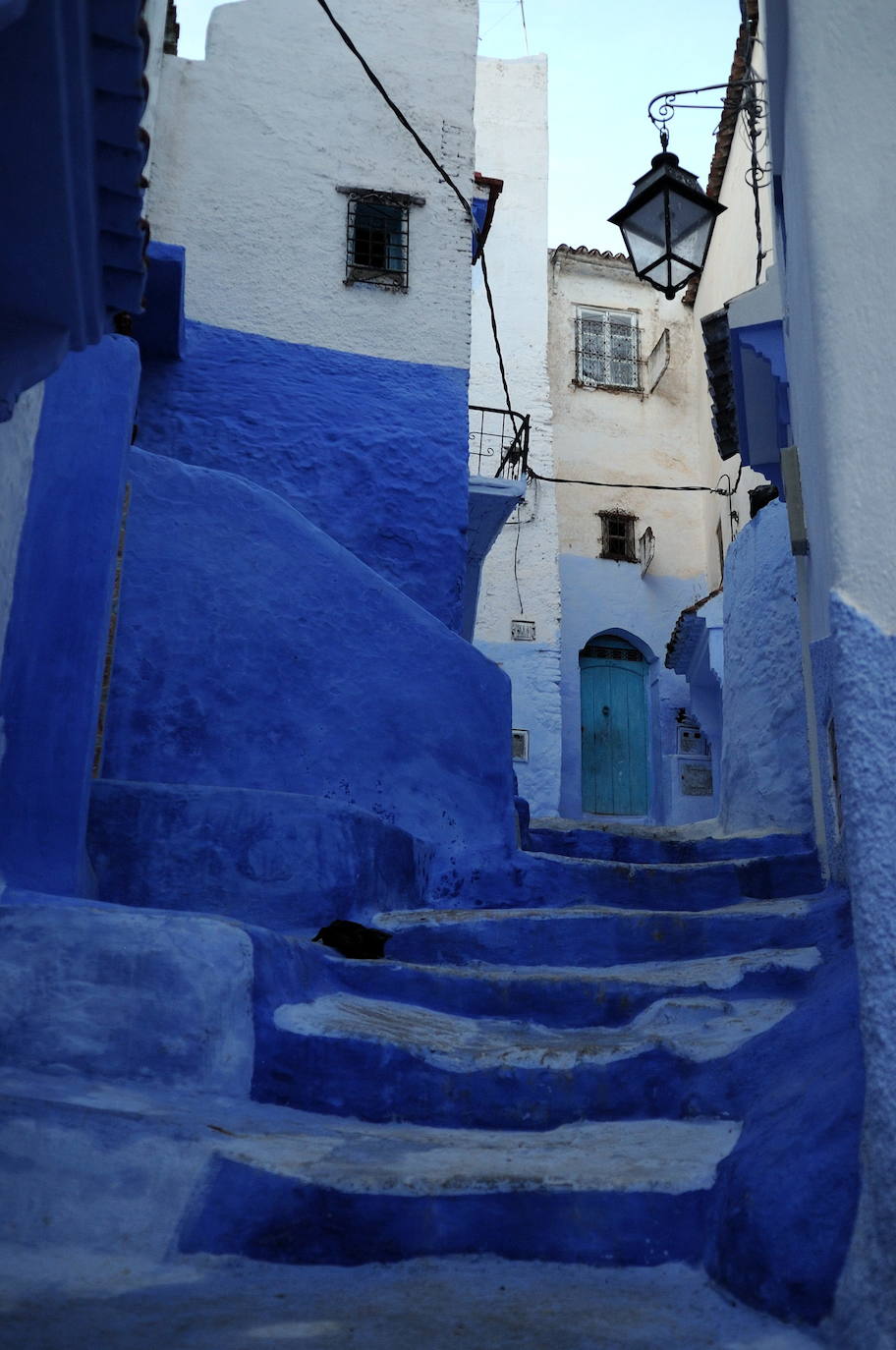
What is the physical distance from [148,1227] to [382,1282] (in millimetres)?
638

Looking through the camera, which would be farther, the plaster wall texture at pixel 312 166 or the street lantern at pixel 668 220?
the plaster wall texture at pixel 312 166

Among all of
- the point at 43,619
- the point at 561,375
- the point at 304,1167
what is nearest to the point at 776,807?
the point at 43,619

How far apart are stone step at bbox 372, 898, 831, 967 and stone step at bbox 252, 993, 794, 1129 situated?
1.17 m

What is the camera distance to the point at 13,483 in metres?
5.10

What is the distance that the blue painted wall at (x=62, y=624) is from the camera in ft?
16.7

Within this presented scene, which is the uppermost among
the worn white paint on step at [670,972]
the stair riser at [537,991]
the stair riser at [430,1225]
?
the worn white paint on step at [670,972]

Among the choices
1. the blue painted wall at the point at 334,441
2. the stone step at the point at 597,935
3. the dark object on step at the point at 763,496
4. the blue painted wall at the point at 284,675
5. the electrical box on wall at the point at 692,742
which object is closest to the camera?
the stone step at the point at 597,935

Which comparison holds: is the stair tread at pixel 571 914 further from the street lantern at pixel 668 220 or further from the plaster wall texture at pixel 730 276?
the plaster wall texture at pixel 730 276

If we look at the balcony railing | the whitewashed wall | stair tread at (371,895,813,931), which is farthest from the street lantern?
the whitewashed wall

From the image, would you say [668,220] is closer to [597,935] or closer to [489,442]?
[597,935]

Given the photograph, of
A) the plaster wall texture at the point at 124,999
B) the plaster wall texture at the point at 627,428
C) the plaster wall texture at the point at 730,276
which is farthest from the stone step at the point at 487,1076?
the plaster wall texture at the point at 627,428

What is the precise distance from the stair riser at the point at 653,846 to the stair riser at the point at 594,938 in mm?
2481

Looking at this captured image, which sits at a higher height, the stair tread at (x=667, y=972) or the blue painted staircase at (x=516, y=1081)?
the stair tread at (x=667, y=972)

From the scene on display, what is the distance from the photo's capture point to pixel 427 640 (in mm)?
8242
